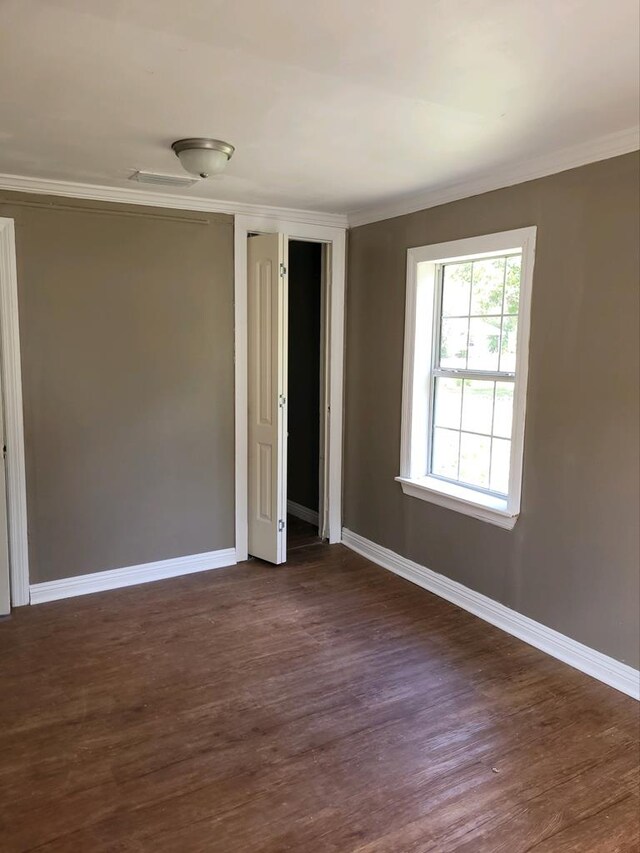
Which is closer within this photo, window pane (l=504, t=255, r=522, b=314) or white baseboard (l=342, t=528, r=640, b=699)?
white baseboard (l=342, t=528, r=640, b=699)

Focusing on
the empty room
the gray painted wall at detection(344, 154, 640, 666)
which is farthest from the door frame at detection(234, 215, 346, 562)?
the gray painted wall at detection(344, 154, 640, 666)

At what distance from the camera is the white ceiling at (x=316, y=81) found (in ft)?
5.34

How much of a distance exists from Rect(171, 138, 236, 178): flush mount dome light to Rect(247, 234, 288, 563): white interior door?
1163 mm

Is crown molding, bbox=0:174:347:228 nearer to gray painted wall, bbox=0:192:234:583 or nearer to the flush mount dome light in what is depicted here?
gray painted wall, bbox=0:192:234:583

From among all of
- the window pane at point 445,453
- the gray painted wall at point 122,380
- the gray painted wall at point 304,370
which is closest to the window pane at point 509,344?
the window pane at point 445,453

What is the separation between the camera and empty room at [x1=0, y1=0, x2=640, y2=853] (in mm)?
1979

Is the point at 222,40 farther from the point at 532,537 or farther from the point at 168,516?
the point at 168,516


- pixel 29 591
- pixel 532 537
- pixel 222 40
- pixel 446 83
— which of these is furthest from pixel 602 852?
pixel 29 591

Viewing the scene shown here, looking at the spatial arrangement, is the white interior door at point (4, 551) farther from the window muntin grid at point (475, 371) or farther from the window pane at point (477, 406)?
the window pane at point (477, 406)

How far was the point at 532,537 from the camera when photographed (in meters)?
3.19

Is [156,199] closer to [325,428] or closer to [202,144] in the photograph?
[202,144]

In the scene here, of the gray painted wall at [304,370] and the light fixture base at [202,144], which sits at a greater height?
the light fixture base at [202,144]

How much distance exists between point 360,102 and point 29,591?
316cm

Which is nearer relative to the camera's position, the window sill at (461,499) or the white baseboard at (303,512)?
the window sill at (461,499)
